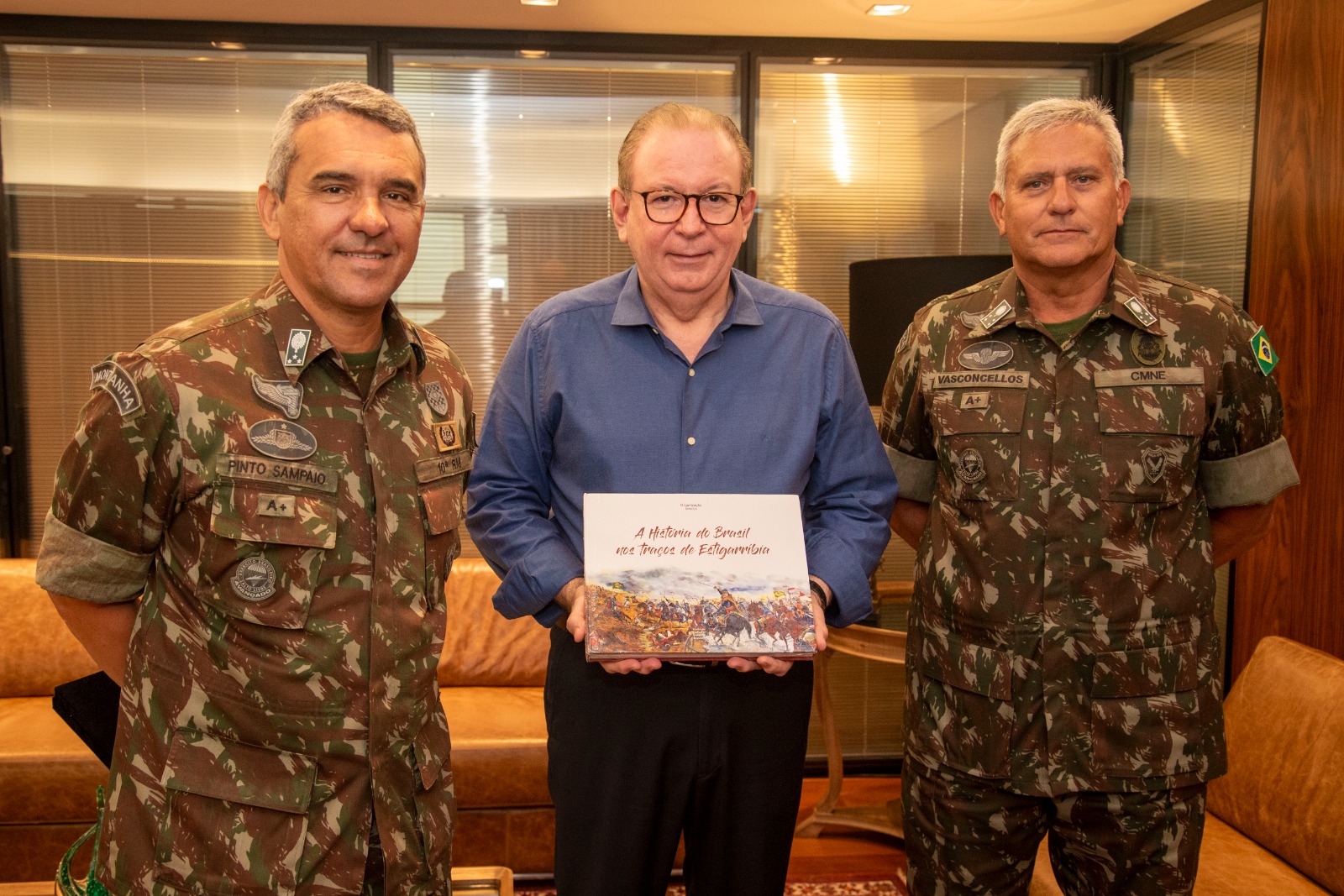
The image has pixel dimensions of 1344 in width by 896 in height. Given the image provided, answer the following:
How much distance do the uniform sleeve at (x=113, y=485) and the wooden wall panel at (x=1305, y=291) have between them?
282 cm

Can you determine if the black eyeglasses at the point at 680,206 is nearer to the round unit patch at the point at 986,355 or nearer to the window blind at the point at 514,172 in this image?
the round unit patch at the point at 986,355

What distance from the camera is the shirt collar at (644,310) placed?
1.70 m

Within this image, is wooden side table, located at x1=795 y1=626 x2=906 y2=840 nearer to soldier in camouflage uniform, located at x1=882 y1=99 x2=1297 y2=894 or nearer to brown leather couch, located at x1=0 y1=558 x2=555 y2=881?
brown leather couch, located at x1=0 y1=558 x2=555 y2=881

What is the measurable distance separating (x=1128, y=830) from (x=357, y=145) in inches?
65.6

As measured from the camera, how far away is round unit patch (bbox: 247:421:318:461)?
1429 millimetres

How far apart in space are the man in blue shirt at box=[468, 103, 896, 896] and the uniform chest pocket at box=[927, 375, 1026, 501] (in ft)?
0.71

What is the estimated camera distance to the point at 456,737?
3.04 metres

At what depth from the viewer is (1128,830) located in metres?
1.82

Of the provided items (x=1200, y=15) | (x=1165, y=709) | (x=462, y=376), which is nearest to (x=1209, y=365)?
(x=1165, y=709)

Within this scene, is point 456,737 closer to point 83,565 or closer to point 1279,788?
point 83,565

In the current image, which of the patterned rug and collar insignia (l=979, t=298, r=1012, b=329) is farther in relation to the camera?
the patterned rug

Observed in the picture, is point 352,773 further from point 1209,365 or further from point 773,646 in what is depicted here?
point 1209,365

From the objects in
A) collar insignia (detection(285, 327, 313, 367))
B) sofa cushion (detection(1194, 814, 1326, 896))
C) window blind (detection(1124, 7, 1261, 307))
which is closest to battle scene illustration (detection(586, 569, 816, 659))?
collar insignia (detection(285, 327, 313, 367))

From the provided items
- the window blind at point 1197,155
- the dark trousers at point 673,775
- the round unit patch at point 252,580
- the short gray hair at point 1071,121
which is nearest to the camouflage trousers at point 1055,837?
the dark trousers at point 673,775
